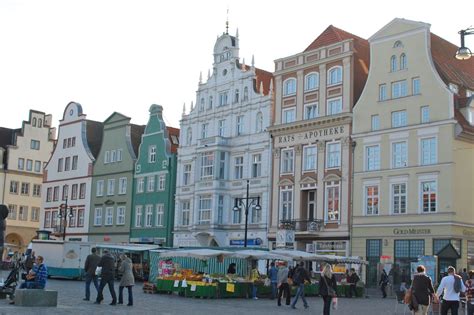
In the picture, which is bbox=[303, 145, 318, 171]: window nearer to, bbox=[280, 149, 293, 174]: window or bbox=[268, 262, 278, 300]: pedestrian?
bbox=[280, 149, 293, 174]: window

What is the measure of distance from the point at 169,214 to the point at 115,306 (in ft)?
116

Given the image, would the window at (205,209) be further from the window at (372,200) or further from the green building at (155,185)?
the window at (372,200)

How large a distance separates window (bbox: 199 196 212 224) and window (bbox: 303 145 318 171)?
8.38m

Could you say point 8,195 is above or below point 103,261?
above

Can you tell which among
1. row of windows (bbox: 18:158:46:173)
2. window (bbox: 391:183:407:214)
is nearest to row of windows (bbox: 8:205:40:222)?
row of windows (bbox: 18:158:46:173)

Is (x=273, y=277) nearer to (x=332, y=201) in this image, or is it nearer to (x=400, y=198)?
(x=400, y=198)

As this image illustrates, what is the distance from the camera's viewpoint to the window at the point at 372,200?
4441cm

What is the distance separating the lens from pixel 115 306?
22609 mm

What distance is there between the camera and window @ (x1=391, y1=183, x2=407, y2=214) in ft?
141

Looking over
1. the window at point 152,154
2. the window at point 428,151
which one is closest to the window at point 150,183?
the window at point 152,154

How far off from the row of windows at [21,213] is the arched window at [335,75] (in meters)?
41.7

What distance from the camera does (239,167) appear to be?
53406mm

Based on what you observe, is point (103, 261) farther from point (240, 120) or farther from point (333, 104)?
point (240, 120)

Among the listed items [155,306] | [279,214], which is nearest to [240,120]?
[279,214]
